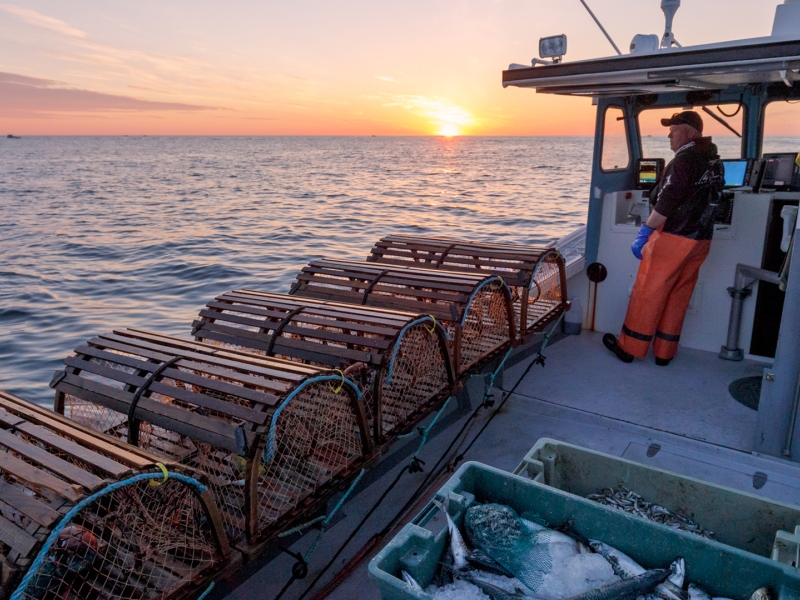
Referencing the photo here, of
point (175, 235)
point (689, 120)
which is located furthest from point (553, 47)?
point (175, 235)

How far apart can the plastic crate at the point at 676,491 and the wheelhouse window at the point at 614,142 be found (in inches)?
172

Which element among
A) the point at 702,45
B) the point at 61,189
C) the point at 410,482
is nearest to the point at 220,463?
the point at 410,482

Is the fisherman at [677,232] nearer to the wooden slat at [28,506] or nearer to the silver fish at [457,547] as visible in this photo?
the silver fish at [457,547]

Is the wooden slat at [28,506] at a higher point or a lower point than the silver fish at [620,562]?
higher

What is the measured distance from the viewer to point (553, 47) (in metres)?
5.03

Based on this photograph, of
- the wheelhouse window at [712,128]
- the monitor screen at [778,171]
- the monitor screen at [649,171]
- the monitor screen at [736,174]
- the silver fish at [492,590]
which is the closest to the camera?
the silver fish at [492,590]

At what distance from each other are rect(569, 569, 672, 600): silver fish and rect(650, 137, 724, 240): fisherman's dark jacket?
361 centimetres

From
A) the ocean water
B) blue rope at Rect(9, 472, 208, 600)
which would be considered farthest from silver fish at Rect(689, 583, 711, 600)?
the ocean water

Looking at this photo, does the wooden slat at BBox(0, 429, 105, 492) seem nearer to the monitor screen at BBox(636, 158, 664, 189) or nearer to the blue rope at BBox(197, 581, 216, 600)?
the blue rope at BBox(197, 581, 216, 600)

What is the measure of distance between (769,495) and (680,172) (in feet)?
8.76

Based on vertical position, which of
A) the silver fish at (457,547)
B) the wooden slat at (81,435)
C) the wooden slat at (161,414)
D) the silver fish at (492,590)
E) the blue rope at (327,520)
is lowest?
the blue rope at (327,520)

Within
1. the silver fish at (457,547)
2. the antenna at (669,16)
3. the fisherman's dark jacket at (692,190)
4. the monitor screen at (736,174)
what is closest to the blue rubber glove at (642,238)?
the fisherman's dark jacket at (692,190)

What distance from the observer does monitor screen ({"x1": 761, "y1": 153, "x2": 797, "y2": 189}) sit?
19.5ft

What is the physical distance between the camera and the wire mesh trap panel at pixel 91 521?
2.20 meters
